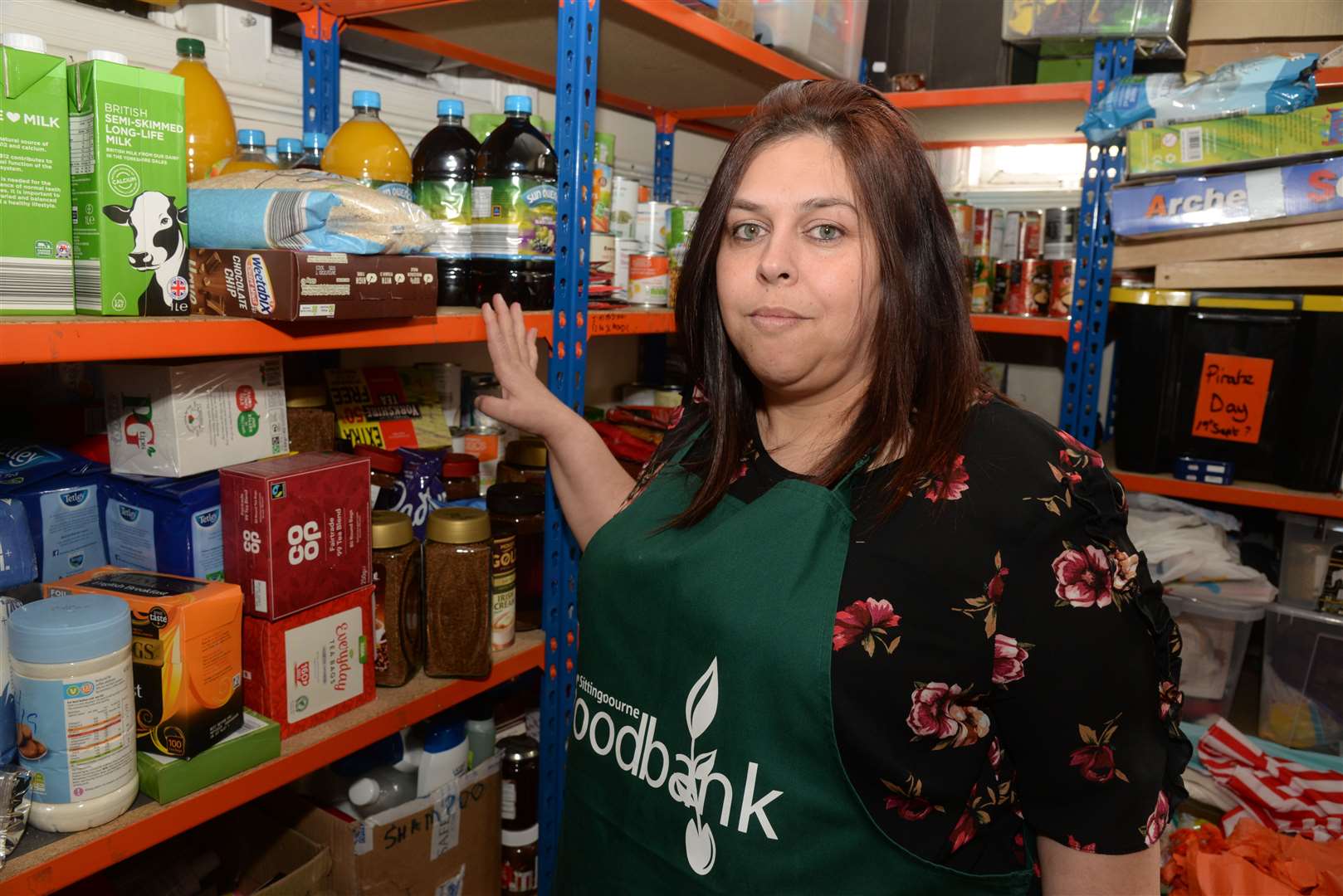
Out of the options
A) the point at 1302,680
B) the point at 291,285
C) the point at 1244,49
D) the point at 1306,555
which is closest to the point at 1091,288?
the point at 1244,49

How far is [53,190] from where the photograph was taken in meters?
0.88

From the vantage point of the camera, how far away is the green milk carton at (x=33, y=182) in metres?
0.83

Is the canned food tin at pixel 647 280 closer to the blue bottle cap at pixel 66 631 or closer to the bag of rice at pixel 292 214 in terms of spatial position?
the bag of rice at pixel 292 214

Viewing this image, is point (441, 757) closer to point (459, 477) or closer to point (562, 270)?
point (459, 477)

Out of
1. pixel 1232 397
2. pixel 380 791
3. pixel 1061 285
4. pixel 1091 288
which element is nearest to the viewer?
pixel 380 791

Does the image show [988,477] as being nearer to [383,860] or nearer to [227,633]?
[227,633]

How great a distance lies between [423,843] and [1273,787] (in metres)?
1.72

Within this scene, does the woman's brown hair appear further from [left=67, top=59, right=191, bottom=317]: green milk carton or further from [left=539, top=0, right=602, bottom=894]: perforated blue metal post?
[left=67, top=59, right=191, bottom=317]: green milk carton

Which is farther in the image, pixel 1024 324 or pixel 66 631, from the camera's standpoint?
pixel 1024 324

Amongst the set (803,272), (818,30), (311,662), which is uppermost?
(818,30)

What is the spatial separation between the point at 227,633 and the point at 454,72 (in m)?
1.57

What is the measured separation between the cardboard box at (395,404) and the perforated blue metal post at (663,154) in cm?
102

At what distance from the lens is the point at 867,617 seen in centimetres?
95

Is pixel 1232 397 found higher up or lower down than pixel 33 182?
lower down
